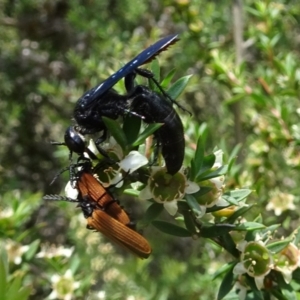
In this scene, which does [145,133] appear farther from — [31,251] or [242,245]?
[31,251]

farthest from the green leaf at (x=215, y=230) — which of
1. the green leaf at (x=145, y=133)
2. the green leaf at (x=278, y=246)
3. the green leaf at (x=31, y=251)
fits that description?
the green leaf at (x=31, y=251)

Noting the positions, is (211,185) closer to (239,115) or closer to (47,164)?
(239,115)

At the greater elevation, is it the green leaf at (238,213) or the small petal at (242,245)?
the green leaf at (238,213)

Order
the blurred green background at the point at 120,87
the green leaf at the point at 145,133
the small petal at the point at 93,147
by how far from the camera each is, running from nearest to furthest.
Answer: the green leaf at the point at 145,133 < the small petal at the point at 93,147 < the blurred green background at the point at 120,87

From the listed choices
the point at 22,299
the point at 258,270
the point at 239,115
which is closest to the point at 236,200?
the point at 258,270

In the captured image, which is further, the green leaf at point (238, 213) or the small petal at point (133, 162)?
the green leaf at point (238, 213)

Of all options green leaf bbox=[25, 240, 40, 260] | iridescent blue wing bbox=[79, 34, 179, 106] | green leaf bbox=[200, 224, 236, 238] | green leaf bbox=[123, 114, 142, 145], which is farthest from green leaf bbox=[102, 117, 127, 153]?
green leaf bbox=[25, 240, 40, 260]

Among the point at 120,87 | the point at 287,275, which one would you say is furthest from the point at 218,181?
the point at 120,87

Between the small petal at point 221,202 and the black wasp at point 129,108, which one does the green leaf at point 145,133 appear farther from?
the small petal at point 221,202

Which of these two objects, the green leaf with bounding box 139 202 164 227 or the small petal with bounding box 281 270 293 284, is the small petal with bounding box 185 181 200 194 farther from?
the small petal with bounding box 281 270 293 284
